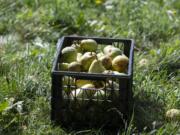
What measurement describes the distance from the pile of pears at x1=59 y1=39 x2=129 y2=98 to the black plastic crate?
1.1 inches

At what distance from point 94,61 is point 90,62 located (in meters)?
0.11

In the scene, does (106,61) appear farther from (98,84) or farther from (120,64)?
(98,84)

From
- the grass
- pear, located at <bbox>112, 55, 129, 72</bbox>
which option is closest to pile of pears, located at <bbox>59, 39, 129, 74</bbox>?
pear, located at <bbox>112, 55, 129, 72</bbox>

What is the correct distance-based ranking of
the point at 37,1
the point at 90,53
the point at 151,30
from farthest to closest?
the point at 37,1, the point at 151,30, the point at 90,53

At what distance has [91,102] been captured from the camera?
3.37 m

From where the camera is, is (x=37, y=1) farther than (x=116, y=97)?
Yes

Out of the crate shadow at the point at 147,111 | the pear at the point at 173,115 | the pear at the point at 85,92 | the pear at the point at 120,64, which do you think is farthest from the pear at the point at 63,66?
the pear at the point at 173,115

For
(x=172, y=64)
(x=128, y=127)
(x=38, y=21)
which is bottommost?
(x=128, y=127)

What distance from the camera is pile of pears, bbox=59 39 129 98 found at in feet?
11.0

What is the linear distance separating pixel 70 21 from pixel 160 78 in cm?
145

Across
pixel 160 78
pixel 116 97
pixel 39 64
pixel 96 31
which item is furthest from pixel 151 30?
pixel 116 97

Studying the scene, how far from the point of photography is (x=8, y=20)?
521cm

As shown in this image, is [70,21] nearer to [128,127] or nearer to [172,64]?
[172,64]

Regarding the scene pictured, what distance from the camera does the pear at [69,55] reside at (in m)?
3.65
